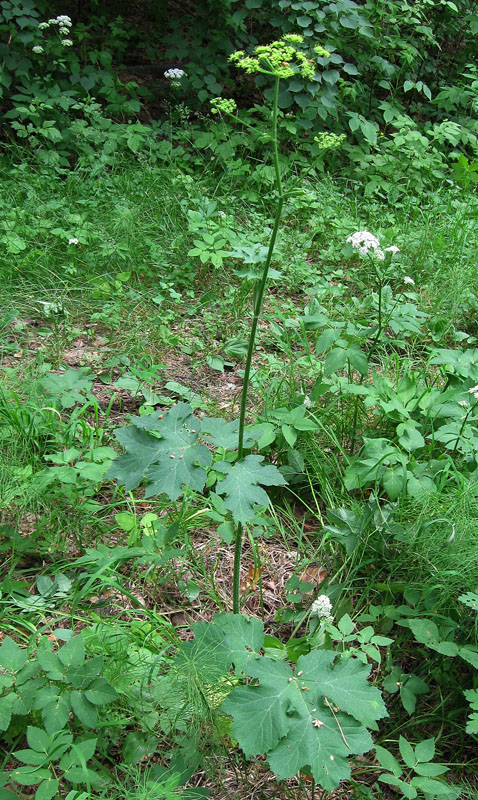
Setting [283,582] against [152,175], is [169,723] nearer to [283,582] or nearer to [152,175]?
[283,582]

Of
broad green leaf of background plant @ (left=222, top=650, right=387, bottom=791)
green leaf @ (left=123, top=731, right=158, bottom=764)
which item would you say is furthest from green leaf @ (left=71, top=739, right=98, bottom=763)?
broad green leaf of background plant @ (left=222, top=650, right=387, bottom=791)

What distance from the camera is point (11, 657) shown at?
1.35 metres

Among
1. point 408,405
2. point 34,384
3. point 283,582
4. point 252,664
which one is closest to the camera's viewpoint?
point 252,664

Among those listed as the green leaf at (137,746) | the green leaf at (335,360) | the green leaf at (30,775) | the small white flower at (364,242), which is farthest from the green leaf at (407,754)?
the small white flower at (364,242)

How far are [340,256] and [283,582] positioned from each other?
219cm

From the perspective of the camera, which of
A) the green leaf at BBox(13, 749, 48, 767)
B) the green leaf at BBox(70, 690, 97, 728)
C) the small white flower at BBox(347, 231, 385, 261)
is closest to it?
the green leaf at BBox(13, 749, 48, 767)

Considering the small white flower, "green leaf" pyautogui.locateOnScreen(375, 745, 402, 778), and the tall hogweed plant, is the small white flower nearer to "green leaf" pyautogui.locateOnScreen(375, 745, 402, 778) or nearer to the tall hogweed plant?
the tall hogweed plant

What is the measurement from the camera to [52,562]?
1836mm

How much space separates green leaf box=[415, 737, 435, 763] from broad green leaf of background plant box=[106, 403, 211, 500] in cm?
84

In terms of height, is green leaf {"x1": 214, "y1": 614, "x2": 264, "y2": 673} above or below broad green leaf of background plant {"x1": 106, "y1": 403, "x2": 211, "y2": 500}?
below

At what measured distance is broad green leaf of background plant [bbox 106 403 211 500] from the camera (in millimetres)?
1188

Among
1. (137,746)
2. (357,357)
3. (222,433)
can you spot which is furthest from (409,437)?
(137,746)

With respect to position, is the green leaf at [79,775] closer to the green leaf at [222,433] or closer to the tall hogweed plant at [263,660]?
the tall hogweed plant at [263,660]

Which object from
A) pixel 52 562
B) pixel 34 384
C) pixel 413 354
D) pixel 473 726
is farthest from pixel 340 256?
pixel 473 726
